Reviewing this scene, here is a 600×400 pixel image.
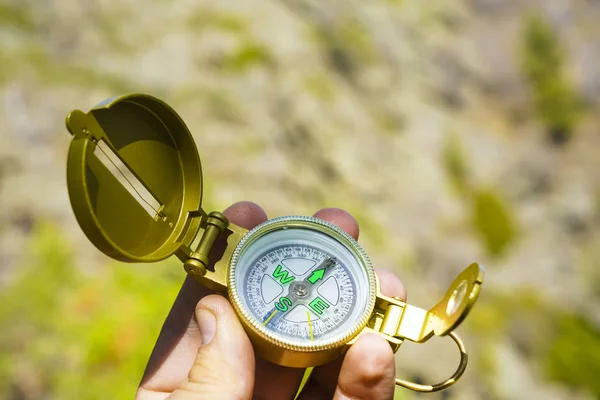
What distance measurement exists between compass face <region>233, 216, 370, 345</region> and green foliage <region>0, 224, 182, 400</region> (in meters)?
1.42

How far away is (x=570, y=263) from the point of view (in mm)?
9875

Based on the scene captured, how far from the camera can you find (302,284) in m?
2.18

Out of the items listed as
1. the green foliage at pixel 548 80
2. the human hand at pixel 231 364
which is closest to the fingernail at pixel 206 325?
the human hand at pixel 231 364

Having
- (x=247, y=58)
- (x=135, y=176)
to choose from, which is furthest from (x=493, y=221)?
(x=135, y=176)

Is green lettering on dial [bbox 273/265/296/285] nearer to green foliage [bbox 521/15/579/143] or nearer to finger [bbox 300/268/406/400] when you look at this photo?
finger [bbox 300/268/406/400]

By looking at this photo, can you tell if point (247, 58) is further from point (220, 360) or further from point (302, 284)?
point (220, 360)

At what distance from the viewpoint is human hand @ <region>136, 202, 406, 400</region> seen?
1762 mm

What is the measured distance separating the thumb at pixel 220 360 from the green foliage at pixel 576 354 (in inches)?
286

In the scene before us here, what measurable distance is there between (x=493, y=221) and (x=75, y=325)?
897 centimetres

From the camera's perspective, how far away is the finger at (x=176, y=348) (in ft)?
6.90

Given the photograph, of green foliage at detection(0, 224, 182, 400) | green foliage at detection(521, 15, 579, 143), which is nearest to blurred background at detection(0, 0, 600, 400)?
green foliage at detection(0, 224, 182, 400)

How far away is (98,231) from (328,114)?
6294 mm

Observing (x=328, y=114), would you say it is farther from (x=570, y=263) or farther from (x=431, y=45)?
(x=431, y=45)

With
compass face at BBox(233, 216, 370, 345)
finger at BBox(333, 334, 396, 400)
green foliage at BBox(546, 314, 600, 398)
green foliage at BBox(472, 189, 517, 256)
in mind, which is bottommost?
finger at BBox(333, 334, 396, 400)
